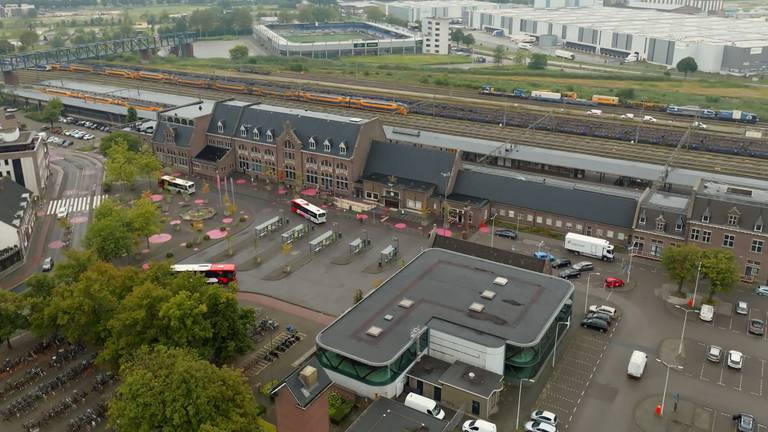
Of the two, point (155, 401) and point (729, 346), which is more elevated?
point (155, 401)

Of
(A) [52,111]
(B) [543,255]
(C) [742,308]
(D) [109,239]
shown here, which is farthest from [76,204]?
(C) [742,308]

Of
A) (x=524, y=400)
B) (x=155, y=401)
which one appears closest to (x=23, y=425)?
(x=155, y=401)

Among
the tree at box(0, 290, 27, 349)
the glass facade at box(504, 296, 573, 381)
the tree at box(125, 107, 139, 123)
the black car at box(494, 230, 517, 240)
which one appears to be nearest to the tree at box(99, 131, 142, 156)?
the tree at box(125, 107, 139, 123)

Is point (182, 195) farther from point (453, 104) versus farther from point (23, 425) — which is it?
point (453, 104)

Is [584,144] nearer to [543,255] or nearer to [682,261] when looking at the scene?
[543,255]

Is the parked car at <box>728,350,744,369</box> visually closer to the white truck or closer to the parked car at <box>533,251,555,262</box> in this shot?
the white truck

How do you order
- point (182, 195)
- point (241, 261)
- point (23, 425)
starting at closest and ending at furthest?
point (23, 425)
point (241, 261)
point (182, 195)

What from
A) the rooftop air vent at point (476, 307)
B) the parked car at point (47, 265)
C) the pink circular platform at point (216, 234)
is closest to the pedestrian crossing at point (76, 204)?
the parked car at point (47, 265)
